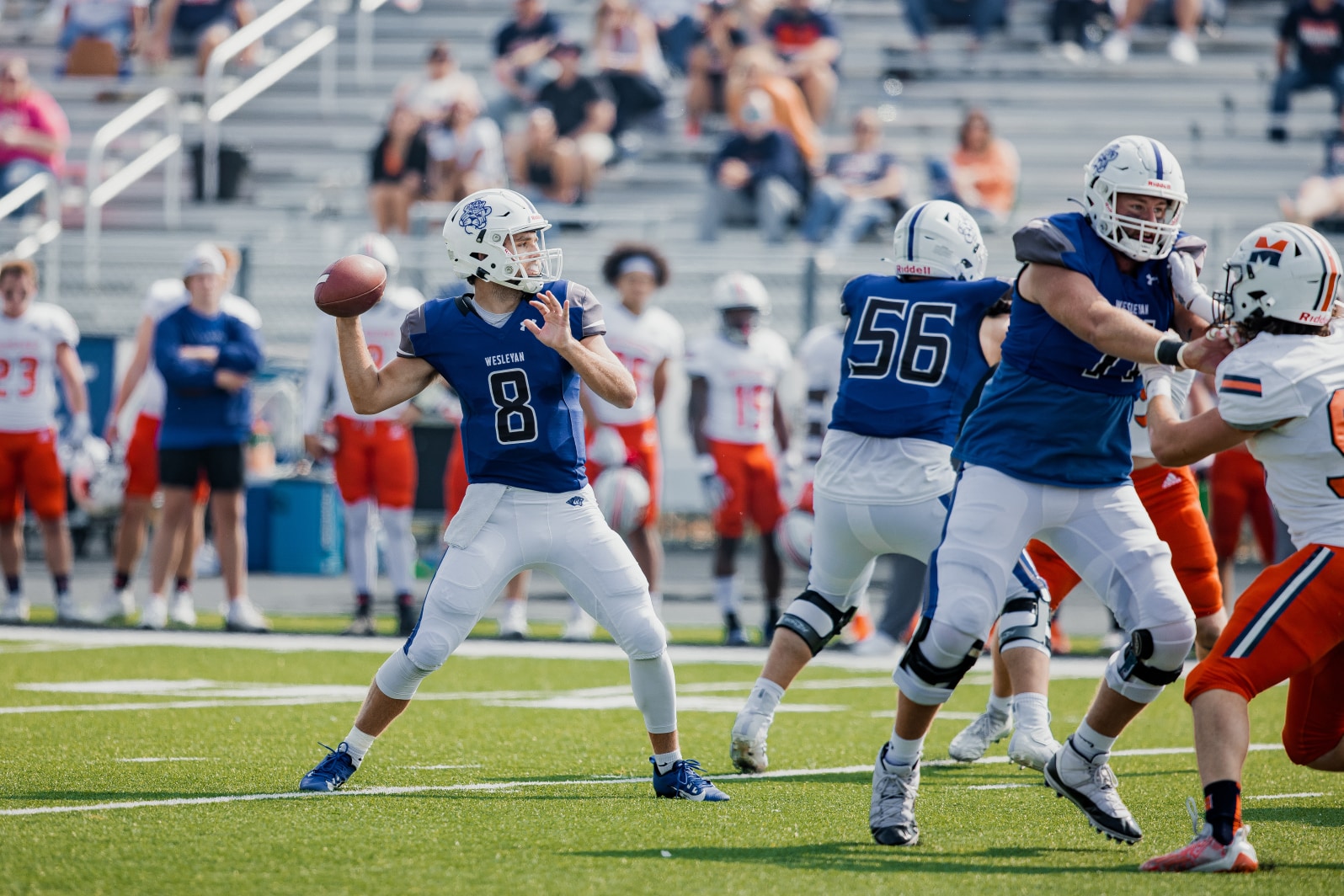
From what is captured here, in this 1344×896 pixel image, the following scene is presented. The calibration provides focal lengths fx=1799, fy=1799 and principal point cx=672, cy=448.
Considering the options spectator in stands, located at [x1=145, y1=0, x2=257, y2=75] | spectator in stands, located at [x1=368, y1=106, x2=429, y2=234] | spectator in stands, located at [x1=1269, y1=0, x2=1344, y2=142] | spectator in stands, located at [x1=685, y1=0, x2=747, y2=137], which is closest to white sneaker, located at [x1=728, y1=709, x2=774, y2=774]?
spectator in stands, located at [x1=368, y1=106, x2=429, y2=234]

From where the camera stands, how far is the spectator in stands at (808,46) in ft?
57.2

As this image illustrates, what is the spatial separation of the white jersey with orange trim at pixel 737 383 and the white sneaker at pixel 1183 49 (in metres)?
8.91

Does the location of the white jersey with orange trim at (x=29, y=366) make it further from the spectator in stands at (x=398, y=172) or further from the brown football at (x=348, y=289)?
the spectator in stands at (x=398, y=172)

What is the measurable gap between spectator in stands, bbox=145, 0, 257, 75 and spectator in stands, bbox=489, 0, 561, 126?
10.9 ft

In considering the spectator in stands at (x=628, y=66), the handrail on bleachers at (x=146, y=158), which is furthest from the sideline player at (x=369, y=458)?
the spectator in stands at (x=628, y=66)

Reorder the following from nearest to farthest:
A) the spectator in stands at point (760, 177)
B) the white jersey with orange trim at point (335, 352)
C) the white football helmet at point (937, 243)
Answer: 1. the white football helmet at point (937, 243)
2. the white jersey with orange trim at point (335, 352)
3. the spectator in stands at point (760, 177)

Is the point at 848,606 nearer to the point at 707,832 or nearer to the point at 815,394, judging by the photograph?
the point at 707,832

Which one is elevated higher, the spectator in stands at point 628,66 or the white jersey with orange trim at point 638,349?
the spectator in stands at point 628,66

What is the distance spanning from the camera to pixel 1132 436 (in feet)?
21.2

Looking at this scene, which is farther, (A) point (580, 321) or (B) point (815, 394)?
(B) point (815, 394)

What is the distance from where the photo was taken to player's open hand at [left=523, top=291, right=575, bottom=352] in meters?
5.27

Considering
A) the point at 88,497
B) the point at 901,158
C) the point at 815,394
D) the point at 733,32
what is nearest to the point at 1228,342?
the point at 815,394

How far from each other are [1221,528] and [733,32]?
9432 millimetres

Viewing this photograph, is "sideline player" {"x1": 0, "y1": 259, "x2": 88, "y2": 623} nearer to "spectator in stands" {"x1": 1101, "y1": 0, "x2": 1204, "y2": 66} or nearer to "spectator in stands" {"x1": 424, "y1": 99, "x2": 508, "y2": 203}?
"spectator in stands" {"x1": 424, "y1": 99, "x2": 508, "y2": 203}
